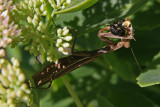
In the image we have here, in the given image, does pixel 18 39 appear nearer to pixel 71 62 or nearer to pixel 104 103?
pixel 71 62

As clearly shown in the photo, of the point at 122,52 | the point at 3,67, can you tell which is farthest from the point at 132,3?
the point at 3,67

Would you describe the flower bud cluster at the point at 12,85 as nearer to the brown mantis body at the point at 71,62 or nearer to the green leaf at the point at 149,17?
the brown mantis body at the point at 71,62

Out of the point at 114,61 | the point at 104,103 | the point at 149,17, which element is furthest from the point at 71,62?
the point at 149,17

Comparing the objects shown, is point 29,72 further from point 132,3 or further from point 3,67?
point 3,67

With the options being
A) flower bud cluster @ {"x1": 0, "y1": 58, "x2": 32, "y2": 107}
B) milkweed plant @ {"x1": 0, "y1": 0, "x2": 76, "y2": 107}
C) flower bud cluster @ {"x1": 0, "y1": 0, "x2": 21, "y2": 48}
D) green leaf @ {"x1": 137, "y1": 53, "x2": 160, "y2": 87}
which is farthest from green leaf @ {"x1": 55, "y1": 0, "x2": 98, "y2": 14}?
green leaf @ {"x1": 137, "y1": 53, "x2": 160, "y2": 87}

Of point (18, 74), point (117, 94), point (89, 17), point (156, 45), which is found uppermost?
point (18, 74)

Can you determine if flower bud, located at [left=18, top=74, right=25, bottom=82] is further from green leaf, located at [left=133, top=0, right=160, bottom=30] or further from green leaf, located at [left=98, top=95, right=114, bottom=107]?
green leaf, located at [left=133, top=0, right=160, bottom=30]

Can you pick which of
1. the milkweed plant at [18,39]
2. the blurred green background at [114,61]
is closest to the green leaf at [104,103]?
the blurred green background at [114,61]
